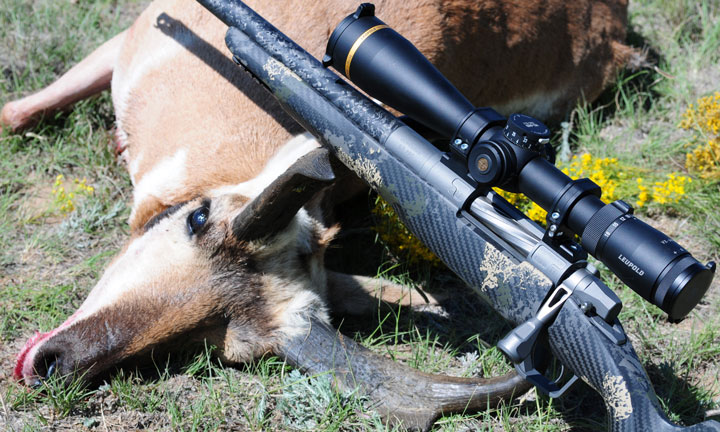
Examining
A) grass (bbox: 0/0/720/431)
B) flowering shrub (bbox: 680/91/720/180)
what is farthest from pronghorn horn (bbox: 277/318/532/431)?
flowering shrub (bbox: 680/91/720/180)

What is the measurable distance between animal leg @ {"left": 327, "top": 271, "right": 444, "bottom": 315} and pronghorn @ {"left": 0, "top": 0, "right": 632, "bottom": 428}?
11mm

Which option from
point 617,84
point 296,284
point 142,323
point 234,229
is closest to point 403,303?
point 296,284

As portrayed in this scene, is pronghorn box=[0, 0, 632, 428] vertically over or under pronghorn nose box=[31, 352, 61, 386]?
over

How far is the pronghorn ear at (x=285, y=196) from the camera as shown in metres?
2.70

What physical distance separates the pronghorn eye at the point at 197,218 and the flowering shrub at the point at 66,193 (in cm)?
134

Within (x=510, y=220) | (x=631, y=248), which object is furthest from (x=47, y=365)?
(x=631, y=248)

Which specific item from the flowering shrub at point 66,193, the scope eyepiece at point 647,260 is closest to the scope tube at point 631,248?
the scope eyepiece at point 647,260

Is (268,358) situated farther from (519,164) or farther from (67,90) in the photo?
(67,90)

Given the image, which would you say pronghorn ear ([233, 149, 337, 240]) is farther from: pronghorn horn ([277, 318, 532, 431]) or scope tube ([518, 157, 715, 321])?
scope tube ([518, 157, 715, 321])

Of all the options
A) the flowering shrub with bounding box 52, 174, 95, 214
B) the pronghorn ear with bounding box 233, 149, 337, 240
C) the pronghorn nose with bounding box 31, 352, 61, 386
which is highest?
the pronghorn ear with bounding box 233, 149, 337, 240

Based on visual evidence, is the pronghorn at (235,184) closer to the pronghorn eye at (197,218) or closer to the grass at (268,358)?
the pronghorn eye at (197,218)

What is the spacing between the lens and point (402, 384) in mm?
3033

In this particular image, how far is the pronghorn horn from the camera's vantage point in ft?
9.77

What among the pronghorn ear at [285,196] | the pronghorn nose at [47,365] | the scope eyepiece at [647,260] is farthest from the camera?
the pronghorn nose at [47,365]
